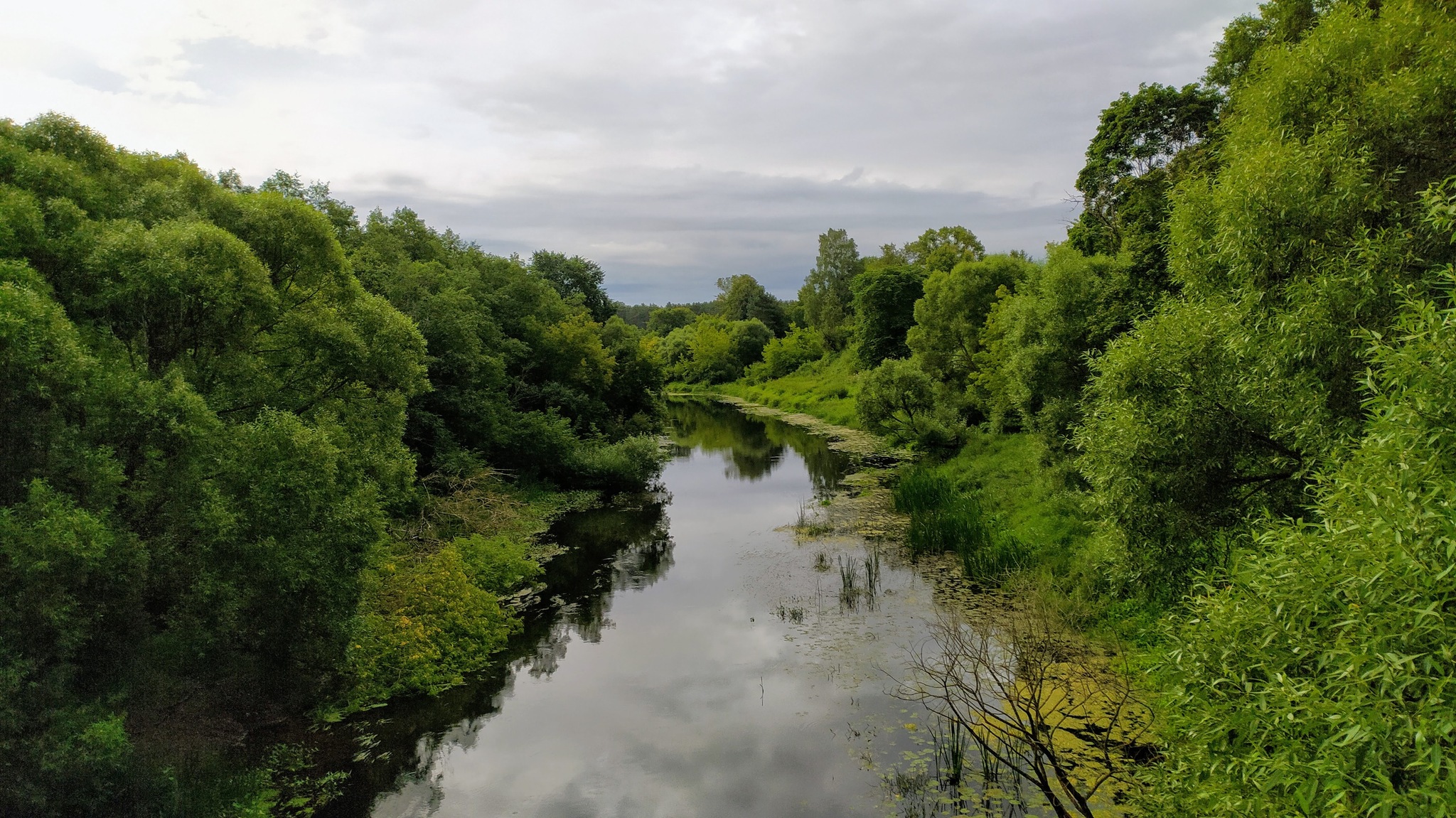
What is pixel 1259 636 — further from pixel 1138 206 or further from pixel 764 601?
pixel 1138 206

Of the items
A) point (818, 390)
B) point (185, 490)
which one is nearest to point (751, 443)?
point (818, 390)

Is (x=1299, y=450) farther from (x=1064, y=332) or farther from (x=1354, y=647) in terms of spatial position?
(x=1064, y=332)

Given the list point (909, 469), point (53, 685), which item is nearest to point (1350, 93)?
point (53, 685)

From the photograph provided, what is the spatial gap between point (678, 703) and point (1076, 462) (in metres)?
8.93

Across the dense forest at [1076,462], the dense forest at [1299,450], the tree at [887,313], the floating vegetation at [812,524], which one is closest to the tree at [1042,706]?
the dense forest at [1076,462]

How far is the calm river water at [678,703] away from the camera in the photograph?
1160cm

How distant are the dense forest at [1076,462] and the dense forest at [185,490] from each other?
0.05 meters

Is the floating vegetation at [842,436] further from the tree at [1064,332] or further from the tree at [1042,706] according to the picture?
the tree at [1042,706]

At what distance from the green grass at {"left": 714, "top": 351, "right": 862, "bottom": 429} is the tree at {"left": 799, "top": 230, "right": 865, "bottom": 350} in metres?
3.55

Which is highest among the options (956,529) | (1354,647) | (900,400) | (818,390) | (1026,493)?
(900,400)

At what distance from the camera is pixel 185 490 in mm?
10547

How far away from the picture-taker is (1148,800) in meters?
8.27

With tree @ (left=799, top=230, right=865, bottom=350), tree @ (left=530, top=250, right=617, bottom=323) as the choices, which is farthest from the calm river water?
tree @ (left=799, top=230, right=865, bottom=350)

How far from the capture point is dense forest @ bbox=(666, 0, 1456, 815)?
16.4 ft
